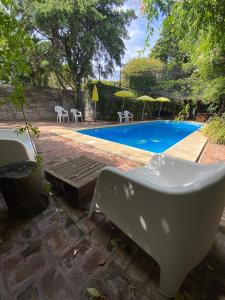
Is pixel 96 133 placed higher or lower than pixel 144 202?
lower

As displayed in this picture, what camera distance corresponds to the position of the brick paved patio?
121 centimetres

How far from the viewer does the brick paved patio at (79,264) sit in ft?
3.98

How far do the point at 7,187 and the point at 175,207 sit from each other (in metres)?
1.69

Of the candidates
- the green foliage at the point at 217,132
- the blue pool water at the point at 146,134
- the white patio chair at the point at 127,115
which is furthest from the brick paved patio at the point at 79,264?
the white patio chair at the point at 127,115

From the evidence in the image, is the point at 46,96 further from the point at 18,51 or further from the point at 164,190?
the point at 164,190

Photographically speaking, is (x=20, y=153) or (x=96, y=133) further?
(x=96, y=133)

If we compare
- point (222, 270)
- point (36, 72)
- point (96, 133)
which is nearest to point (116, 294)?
point (222, 270)

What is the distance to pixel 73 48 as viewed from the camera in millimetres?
9656

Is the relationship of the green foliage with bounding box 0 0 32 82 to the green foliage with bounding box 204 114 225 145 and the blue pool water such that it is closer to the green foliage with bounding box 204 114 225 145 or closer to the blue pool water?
the blue pool water

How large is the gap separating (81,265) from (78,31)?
11.0 m

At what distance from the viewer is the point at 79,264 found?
1.40 meters

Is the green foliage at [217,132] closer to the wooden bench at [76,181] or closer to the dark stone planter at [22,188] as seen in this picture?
the wooden bench at [76,181]

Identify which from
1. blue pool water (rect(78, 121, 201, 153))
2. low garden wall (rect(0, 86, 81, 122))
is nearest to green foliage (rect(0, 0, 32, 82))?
blue pool water (rect(78, 121, 201, 153))

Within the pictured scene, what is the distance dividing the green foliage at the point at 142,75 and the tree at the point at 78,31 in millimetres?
7080
